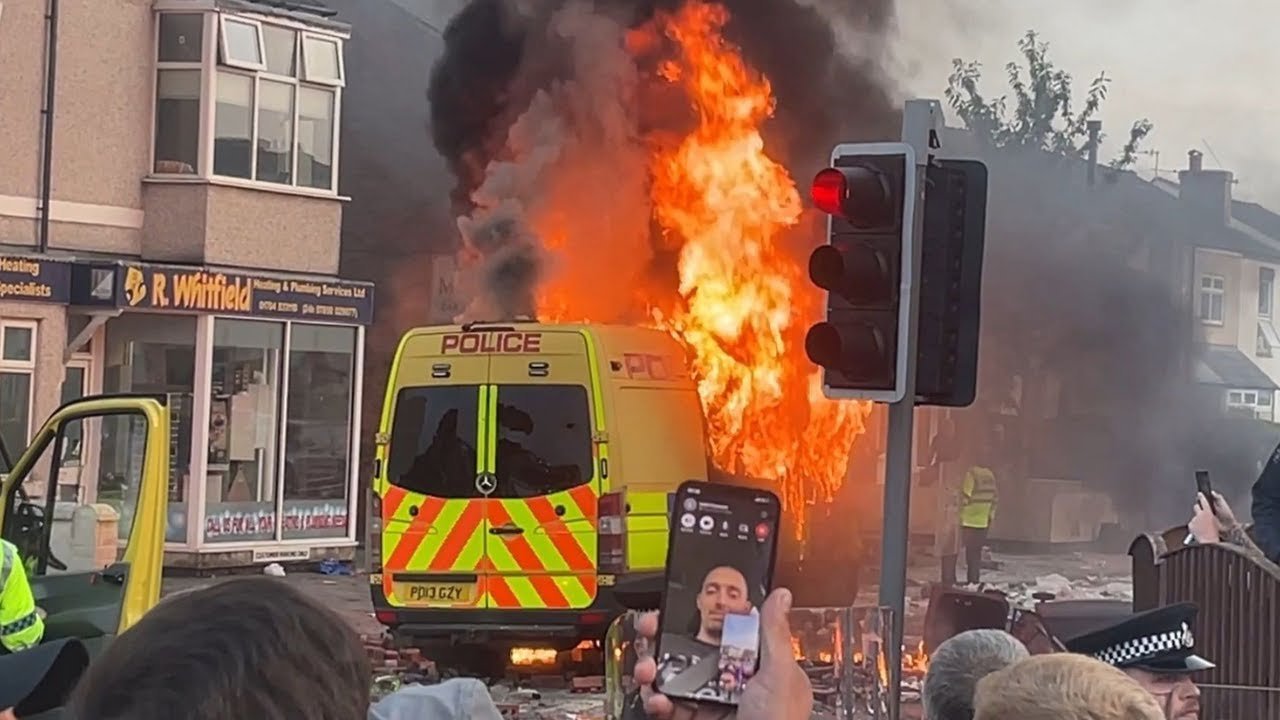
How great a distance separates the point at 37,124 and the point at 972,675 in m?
18.1

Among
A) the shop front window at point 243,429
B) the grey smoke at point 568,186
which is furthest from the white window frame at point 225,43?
the grey smoke at point 568,186

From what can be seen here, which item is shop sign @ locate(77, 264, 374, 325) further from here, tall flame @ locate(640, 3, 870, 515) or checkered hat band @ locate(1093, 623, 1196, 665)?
checkered hat band @ locate(1093, 623, 1196, 665)

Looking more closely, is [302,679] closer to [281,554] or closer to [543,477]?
[543,477]

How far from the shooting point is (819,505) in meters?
16.1

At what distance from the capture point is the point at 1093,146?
24234 mm

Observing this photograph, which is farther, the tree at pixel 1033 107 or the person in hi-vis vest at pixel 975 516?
the tree at pixel 1033 107

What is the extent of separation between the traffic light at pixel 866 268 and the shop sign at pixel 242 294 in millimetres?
14649

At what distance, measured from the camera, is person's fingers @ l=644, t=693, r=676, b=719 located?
2873 mm

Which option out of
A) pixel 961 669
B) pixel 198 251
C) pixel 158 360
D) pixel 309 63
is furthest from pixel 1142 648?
pixel 309 63

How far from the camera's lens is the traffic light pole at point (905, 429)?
628cm

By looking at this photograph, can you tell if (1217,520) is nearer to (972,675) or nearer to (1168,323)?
(972,675)

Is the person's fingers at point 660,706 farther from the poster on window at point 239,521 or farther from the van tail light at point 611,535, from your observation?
the poster on window at point 239,521

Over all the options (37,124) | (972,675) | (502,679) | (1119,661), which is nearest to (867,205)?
(1119,661)

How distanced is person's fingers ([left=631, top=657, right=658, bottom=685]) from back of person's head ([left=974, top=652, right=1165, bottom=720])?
53 cm
